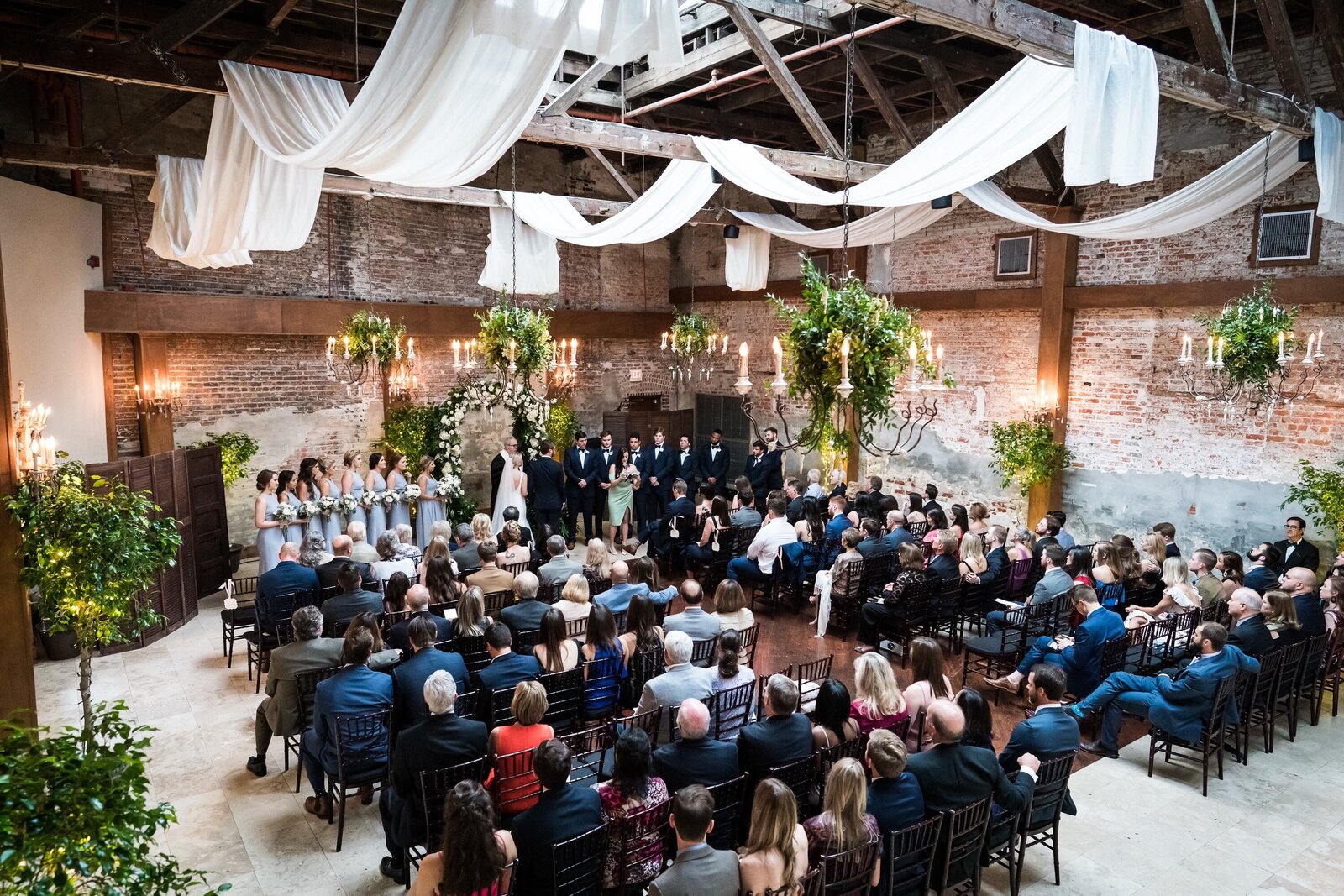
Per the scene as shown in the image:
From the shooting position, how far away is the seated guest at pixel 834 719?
4.91 m

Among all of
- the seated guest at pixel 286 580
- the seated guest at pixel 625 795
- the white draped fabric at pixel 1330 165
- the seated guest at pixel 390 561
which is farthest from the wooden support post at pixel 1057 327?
the seated guest at pixel 286 580

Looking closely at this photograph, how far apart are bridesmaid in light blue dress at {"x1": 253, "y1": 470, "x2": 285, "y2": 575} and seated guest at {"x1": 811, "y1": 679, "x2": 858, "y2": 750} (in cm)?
698

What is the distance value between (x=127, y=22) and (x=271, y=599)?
21.5ft

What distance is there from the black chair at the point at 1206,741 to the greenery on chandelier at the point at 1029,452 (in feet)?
18.0

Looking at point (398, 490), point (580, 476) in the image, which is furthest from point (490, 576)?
point (580, 476)

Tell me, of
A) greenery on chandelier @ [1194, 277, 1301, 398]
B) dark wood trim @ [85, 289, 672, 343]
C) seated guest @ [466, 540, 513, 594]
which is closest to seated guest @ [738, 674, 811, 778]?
seated guest @ [466, 540, 513, 594]

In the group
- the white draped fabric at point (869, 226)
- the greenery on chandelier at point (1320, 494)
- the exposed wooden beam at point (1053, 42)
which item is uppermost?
the exposed wooden beam at point (1053, 42)

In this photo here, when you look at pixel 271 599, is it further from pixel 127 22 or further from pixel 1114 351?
pixel 1114 351

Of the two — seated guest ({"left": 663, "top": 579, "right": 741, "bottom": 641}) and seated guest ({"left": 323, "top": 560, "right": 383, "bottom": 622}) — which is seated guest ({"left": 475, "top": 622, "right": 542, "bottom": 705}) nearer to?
seated guest ({"left": 663, "top": 579, "right": 741, "bottom": 641})

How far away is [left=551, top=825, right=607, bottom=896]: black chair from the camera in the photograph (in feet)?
12.4

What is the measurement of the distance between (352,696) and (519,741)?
133 centimetres

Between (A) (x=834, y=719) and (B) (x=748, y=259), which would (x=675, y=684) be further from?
(B) (x=748, y=259)

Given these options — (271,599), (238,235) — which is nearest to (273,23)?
(238,235)

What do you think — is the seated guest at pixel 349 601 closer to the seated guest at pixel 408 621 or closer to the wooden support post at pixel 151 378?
the seated guest at pixel 408 621
